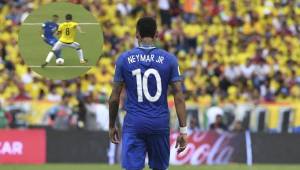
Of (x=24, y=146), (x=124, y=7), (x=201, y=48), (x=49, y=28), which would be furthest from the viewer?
(x=124, y=7)

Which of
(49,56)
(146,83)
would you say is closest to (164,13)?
(49,56)

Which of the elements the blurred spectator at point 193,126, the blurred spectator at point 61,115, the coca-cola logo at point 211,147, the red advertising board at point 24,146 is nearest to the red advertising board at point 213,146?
the coca-cola logo at point 211,147

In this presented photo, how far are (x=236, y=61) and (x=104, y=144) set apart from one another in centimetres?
761

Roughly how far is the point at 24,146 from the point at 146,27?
40.4 feet

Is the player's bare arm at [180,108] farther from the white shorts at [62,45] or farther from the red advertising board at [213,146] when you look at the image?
the red advertising board at [213,146]

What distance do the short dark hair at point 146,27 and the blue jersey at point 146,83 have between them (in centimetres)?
14

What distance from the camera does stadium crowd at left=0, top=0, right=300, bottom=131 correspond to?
84.5ft

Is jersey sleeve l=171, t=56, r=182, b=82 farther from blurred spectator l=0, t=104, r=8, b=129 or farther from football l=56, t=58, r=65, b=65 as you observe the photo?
blurred spectator l=0, t=104, r=8, b=129

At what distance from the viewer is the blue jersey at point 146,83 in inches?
383

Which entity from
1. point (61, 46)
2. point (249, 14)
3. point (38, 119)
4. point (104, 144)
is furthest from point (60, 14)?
point (249, 14)

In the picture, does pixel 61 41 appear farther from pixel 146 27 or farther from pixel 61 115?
pixel 61 115

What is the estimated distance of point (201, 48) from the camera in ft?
94.2

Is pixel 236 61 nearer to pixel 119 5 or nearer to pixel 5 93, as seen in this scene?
pixel 119 5

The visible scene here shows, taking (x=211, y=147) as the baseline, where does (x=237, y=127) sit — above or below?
above
